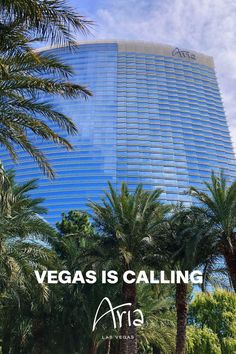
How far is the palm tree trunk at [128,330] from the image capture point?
21438 millimetres

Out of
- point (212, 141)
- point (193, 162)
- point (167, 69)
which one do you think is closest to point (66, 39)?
point (193, 162)

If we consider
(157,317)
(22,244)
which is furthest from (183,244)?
(157,317)

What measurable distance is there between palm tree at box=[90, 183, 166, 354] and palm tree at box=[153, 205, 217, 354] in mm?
834

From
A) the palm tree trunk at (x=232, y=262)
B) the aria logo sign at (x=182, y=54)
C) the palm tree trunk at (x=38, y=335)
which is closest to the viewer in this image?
the palm tree trunk at (x=232, y=262)

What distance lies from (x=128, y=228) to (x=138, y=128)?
301 feet

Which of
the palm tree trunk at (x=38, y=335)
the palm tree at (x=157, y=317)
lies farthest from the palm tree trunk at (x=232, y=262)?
the palm tree trunk at (x=38, y=335)

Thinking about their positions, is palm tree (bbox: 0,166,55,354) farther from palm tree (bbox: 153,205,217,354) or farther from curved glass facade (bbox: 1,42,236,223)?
curved glass facade (bbox: 1,42,236,223)

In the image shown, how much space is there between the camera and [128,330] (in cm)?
2169

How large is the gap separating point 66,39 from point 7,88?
7.62 feet

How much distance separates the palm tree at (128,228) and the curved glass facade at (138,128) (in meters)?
71.3

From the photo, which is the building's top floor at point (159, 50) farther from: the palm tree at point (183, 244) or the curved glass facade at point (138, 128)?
the palm tree at point (183, 244)

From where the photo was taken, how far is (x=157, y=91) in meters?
123

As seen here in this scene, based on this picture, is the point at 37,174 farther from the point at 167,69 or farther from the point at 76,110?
the point at 167,69

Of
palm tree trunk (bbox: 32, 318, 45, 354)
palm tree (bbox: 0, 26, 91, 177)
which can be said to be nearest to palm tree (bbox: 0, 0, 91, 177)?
palm tree (bbox: 0, 26, 91, 177)
